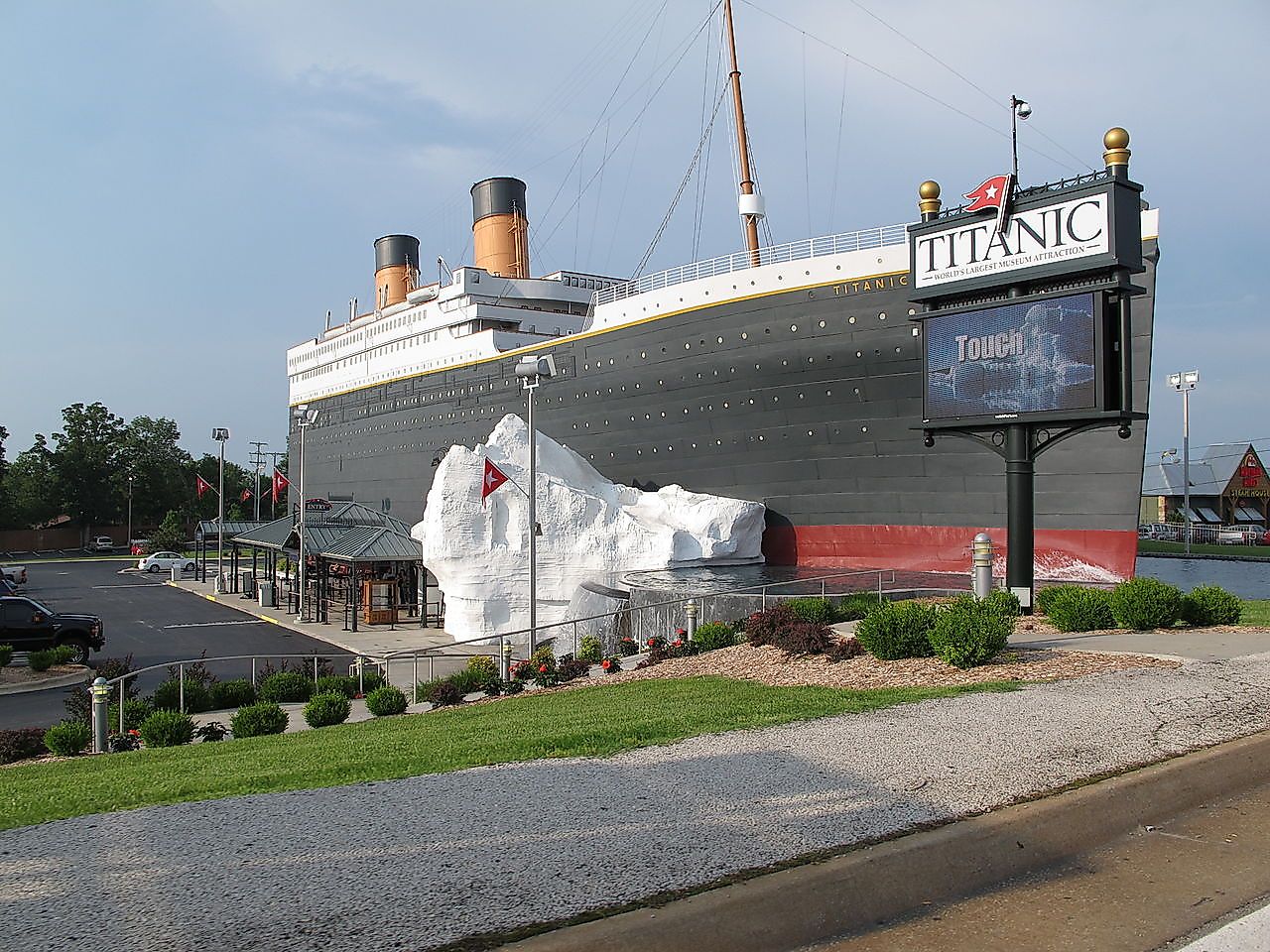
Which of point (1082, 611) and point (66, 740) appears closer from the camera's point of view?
point (66, 740)

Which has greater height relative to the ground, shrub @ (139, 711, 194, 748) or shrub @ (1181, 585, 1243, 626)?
shrub @ (1181, 585, 1243, 626)

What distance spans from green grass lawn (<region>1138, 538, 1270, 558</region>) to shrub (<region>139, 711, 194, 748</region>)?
46.9 m

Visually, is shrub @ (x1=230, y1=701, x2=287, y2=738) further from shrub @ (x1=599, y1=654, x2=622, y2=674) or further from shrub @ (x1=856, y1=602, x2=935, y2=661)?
shrub @ (x1=856, y1=602, x2=935, y2=661)

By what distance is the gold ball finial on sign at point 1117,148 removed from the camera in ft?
45.8

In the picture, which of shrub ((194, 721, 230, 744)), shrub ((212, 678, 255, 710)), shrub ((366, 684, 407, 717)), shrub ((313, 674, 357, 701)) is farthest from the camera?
shrub ((313, 674, 357, 701))

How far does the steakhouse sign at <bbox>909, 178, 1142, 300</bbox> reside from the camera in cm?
1406

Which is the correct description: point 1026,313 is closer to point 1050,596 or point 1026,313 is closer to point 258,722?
point 1050,596

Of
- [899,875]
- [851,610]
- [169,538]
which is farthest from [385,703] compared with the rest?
[169,538]

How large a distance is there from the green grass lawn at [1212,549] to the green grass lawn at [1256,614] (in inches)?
1265

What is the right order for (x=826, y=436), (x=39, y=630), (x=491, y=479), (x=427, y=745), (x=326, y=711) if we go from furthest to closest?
(x=826, y=436) < (x=39, y=630) < (x=491, y=479) < (x=326, y=711) < (x=427, y=745)

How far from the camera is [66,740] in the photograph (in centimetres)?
1141

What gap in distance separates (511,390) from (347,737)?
81.5ft

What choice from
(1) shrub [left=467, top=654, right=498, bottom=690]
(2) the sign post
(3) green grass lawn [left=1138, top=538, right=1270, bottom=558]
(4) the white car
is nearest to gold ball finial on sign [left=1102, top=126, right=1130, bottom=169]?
(2) the sign post

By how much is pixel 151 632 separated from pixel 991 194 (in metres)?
24.9
